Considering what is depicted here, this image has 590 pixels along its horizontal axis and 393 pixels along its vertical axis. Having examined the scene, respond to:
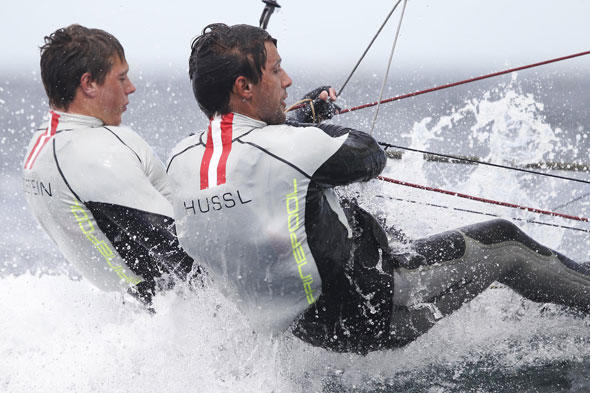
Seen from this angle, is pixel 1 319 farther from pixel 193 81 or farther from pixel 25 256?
pixel 25 256

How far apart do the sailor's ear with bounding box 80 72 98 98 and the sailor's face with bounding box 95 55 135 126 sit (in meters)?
0.02

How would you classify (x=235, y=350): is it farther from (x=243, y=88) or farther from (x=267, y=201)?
(x=243, y=88)

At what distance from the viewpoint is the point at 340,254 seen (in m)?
2.33

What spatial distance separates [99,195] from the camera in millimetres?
2604

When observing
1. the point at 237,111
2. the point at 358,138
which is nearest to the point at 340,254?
the point at 358,138

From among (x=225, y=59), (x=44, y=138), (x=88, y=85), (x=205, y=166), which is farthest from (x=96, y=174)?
(x=225, y=59)

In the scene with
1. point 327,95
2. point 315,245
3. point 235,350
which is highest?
point 327,95

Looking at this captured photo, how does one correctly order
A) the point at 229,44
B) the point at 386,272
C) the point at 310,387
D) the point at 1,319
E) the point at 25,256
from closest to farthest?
the point at 229,44 < the point at 386,272 < the point at 310,387 < the point at 1,319 < the point at 25,256

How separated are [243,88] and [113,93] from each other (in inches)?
32.8

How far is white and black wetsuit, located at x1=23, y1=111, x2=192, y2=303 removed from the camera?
8.54 ft

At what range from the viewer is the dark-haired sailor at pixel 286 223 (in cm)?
214

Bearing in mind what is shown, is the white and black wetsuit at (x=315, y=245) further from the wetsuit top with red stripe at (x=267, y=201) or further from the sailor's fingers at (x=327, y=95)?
the sailor's fingers at (x=327, y=95)

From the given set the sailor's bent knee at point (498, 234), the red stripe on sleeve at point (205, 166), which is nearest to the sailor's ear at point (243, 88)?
the red stripe on sleeve at point (205, 166)

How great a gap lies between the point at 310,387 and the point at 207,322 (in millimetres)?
476
